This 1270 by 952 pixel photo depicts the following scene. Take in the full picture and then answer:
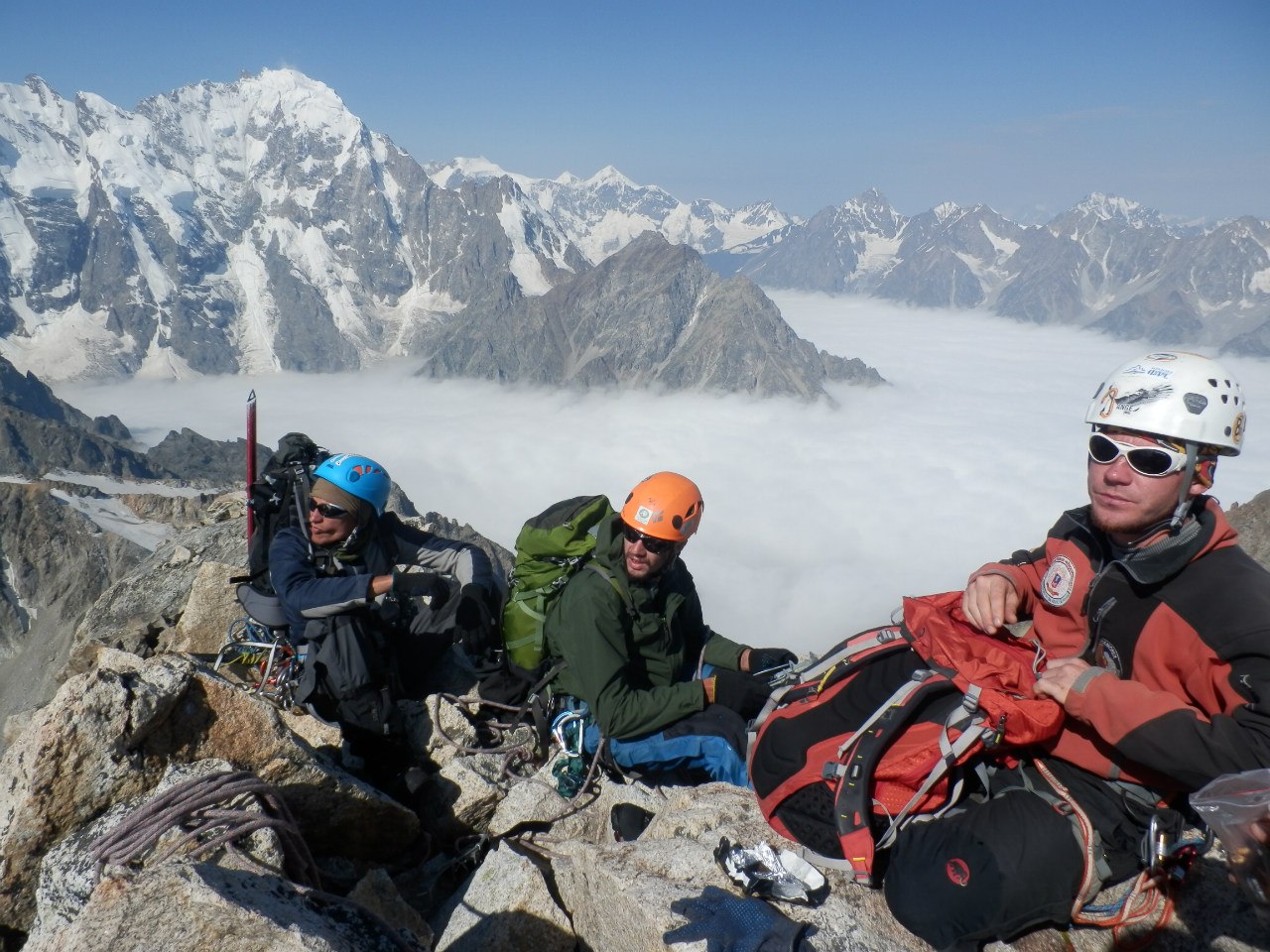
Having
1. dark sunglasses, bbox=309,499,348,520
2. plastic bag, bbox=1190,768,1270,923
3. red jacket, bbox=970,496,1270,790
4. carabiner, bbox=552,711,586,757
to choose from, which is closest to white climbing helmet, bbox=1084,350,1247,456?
red jacket, bbox=970,496,1270,790

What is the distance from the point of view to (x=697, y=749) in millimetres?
7219

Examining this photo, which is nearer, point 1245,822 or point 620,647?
point 1245,822

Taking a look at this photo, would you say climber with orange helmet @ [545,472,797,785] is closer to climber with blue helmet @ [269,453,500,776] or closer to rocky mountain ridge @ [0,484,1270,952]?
rocky mountain ridge @ [0,484,1270,952]

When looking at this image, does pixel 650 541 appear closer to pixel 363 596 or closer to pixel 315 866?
pixel 363 596

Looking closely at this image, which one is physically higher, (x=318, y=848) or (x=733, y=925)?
(x=733, y=925)

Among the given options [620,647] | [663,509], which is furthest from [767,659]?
[663,509]

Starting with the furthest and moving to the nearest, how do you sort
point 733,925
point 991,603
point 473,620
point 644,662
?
point 473,620 → point 644,662 → point 991,603 → point 733,925

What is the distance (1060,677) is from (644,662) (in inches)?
163

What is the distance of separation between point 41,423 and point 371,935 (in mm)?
243422

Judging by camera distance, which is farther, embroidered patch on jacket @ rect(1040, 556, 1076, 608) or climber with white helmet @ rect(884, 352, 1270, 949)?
embroidered patch on jacket @ rect(1040, 556, 1076, 608)

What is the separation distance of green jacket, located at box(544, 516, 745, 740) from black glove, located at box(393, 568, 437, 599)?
1413mm

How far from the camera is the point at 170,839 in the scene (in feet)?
14.9

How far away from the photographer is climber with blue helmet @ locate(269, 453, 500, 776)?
7.97m

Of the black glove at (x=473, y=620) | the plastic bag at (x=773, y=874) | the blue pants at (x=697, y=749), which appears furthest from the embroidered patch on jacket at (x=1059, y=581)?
the black glove at (x=473, y=620)
